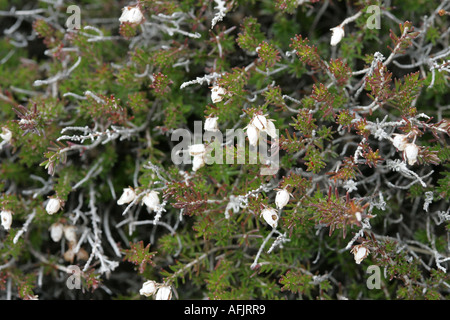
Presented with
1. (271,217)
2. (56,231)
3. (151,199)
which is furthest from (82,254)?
(271,217)

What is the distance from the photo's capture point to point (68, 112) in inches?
106

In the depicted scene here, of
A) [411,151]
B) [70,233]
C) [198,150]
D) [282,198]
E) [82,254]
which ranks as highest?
[411,151]

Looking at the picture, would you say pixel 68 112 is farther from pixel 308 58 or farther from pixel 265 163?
pixel 308 58

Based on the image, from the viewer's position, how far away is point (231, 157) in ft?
7.14

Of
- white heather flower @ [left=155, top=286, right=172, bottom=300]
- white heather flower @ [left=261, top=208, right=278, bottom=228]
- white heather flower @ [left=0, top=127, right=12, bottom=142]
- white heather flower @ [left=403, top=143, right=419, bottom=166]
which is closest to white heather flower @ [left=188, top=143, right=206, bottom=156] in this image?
white heather flower @ [left=261, top=208, right=278, bottom=228]

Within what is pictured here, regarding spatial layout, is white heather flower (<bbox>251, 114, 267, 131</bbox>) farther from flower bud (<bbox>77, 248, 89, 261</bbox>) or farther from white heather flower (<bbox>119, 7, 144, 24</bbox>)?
flower bud (<bbox>77, 248, 89, 261</bbox>)


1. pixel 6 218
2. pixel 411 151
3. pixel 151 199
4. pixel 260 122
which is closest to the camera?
pixel 411 151

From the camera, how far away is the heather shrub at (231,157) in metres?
2.14

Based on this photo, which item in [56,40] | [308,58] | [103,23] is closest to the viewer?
[308,58]

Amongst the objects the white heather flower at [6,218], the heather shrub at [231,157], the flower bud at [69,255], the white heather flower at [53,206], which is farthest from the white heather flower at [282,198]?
the white heather flower at [6,218]

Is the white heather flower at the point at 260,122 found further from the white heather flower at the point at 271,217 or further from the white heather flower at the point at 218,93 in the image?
the white heather flower at the point at 271,217

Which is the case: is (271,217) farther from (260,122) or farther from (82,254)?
(82,254)

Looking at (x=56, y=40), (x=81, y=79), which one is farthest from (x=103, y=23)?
(x=81, y=79)
